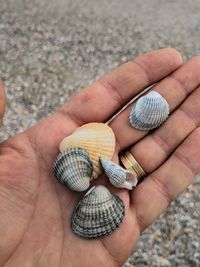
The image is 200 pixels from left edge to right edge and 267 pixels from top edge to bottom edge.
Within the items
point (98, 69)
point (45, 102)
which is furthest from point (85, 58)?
point (45, 102)

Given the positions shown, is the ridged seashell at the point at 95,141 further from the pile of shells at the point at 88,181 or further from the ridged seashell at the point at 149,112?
the ridged seashell at the point at 149,112

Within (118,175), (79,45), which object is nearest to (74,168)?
(118,175)

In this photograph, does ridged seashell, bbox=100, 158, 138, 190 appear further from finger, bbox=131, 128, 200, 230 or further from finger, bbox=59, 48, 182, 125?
finger, bbox=59, 48, 182, 125

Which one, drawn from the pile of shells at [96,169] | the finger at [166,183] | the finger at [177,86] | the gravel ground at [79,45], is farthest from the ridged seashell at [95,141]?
the gravel ground at [79,45]

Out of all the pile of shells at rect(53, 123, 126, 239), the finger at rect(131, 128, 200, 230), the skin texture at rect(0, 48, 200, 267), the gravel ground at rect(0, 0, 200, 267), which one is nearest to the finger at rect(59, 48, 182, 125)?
the skin texture at rect(0, 48, 200, 267)

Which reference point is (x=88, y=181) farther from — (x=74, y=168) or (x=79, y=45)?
(x=79, y=45)
